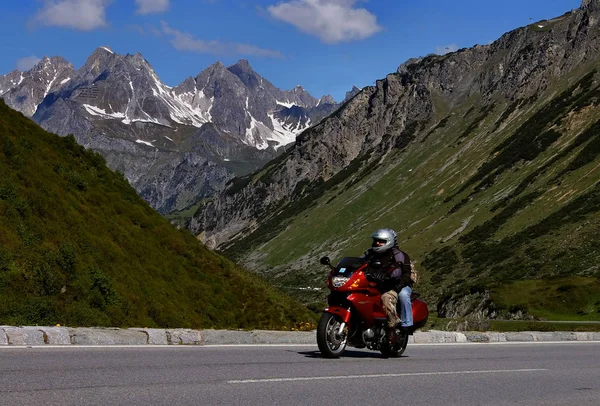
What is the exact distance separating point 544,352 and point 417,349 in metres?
3.63

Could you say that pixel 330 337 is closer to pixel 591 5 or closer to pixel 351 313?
pixel 351 313

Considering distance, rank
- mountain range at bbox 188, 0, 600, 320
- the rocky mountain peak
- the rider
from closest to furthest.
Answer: the rider, mountain range at bbox 188, 0, 600, 320, the rocky mountain peak

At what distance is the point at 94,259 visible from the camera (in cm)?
2405

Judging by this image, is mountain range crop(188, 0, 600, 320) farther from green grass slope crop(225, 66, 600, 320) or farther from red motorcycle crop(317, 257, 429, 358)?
red motorcycle crop(317, 257, 429, 358)

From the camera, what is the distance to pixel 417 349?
55.9 feet

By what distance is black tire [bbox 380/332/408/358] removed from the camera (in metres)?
14.0

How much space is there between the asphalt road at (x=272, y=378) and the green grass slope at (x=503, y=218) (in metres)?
45.9

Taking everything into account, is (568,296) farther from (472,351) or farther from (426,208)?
(426,208)

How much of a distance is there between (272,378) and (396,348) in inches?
196

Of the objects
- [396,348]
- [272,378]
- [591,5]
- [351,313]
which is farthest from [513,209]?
[272,378]

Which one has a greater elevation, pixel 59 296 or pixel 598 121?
pixel 598 121

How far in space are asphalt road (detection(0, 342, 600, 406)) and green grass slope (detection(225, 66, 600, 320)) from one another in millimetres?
45907

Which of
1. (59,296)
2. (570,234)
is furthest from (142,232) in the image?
(570,234)

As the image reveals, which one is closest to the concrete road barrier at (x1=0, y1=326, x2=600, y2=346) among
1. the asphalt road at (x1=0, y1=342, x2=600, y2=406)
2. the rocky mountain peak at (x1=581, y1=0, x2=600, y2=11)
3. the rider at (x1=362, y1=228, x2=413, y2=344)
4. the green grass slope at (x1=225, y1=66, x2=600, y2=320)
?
the asphalt road at (x1=0, y1=342, x2=600, y2=406)
